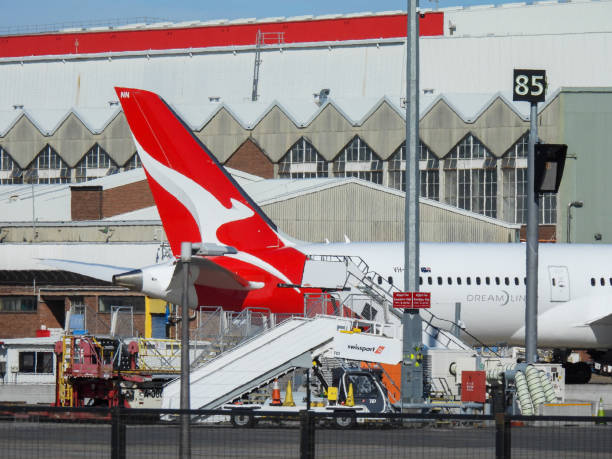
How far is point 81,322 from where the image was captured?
5734 centimetres

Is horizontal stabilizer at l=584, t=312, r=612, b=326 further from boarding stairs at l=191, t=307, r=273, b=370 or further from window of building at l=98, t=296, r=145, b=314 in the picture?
window of building at l=98, t=296, r=145, b=314

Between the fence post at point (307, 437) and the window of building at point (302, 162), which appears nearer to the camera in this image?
the fence post at point (307, 437)

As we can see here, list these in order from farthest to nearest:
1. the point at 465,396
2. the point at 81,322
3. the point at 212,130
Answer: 1. the point at 212,130
2. the point at 81,322
3. the point at 465,396

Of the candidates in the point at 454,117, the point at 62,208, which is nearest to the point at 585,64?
the point at 454,117

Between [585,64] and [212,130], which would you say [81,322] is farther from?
[585,64]

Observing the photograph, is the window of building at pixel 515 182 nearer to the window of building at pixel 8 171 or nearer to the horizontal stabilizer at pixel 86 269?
the window of building at pixel 8 171

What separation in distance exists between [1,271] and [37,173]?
99.2ft

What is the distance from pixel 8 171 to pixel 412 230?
75070 mm

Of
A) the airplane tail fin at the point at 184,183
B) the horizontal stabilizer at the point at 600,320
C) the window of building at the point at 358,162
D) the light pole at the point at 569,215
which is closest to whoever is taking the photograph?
the airplane tail fin at the point at 184,183

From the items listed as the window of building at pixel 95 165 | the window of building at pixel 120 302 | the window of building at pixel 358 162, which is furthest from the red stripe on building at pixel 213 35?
the window of building at pixel 120 302

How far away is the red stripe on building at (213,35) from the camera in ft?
397

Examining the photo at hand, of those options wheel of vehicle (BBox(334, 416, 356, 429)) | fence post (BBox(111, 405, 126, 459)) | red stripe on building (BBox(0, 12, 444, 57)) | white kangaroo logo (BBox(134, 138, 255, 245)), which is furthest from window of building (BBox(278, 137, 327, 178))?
fence post (BBox(111, 405, 126, 459))

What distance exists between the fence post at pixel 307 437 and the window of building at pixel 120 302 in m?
58.0

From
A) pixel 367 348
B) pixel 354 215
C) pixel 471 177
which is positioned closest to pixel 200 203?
pixel 367 348
